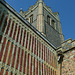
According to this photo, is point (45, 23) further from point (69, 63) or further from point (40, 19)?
point (69, 63)

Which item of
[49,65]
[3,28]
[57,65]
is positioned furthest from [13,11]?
[57,65]

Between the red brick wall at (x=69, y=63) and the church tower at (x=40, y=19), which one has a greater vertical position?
the church tower at (x=40, y=19)

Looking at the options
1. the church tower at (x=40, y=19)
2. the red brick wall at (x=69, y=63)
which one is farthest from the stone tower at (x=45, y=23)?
the red brick wall at (x=69, y=63)

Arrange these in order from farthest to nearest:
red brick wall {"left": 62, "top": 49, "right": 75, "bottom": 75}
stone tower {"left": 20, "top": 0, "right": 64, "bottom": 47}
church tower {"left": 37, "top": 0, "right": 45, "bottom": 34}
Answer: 1. stone tower {"left": 20, "top": 0, "right": 64, "bottom": 47}
2. church tower {"left": 37, "top": 0, "right": 45, "bottom": 34}
3. red brick wall {"left": 62, "top": 49, "right": 75, "bottom": 75}

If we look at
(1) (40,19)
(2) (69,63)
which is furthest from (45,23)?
(2) (69,63)

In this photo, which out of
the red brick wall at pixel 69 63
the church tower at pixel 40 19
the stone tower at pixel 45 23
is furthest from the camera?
the stone tower at pixel 45 23

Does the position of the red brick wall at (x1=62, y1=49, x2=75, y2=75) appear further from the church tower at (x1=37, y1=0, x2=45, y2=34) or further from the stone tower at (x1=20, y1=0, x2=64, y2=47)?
the stone tower at (x1=20, y1=0, x2=64, y2=47)

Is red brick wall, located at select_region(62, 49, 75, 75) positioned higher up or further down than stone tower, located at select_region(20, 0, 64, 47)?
further down

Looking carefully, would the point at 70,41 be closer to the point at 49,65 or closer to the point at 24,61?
the point at 49,65

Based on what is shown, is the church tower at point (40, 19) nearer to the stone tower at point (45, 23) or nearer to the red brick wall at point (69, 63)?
the stone tower at point (45, 23)

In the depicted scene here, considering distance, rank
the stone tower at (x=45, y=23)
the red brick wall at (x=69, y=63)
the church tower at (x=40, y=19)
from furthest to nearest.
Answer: the stone tower at (x=45, y=23) < the church tower at (x=40, y=19) < the red brick wall at (x=69, y=63)

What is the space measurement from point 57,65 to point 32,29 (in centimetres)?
432

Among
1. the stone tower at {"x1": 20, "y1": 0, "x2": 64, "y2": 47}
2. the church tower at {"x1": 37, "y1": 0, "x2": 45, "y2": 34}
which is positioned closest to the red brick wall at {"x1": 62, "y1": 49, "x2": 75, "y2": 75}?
the church tower at {"x1": 37, "y1": 0, "x2": 45, "y2": 34}

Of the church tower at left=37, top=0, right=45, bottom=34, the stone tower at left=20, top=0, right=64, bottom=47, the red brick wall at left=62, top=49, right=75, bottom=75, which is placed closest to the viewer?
the red brick wall at left=62, top=49, right=75, bottom=75
